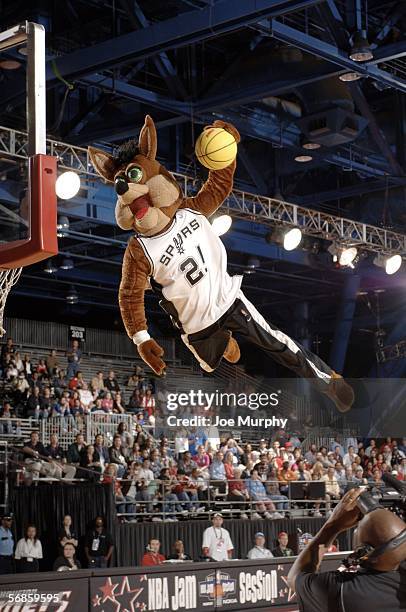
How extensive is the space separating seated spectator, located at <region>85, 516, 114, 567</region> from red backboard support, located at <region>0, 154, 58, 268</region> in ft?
34.4

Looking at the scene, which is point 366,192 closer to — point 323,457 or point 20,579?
point 323,457

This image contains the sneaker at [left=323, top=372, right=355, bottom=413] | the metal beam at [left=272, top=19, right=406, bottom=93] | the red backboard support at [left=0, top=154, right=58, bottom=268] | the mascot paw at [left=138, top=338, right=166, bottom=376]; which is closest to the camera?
the red backboard support at [left=0, top=154, right=58, bottom=268]

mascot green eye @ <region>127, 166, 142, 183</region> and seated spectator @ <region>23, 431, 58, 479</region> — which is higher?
mascot green eye @ <region>127, 166, 142, 183</region>

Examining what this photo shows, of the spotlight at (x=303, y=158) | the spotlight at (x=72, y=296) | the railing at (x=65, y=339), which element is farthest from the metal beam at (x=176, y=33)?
the railing at (x=65, y=339)

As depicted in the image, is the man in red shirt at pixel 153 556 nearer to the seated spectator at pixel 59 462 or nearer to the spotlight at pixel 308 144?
the seated spectator at pixel 59 462

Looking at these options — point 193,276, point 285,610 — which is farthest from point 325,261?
point 193,276

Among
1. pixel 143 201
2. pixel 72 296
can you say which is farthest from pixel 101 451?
pixel 143 201

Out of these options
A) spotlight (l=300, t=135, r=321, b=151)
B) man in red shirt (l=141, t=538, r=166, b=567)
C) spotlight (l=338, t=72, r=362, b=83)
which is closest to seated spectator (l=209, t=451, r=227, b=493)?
man in red shirt (l=141, t=538, r=166, b=567)

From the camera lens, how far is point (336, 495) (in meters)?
19.1

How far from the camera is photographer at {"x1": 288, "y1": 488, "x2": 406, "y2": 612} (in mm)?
4082

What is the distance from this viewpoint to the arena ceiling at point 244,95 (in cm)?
1317

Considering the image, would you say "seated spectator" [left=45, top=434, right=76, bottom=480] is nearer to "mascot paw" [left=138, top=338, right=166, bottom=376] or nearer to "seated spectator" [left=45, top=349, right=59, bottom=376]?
"seated spectator" [left=45, top=349, right=59, bottom=376]

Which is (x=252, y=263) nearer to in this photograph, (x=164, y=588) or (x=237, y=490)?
(x=237, y=490)

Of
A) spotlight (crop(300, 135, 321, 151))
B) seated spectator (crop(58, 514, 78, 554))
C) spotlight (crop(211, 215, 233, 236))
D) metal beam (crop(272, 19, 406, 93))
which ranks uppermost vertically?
spotlight (crop(300, 135, 321, 151))
